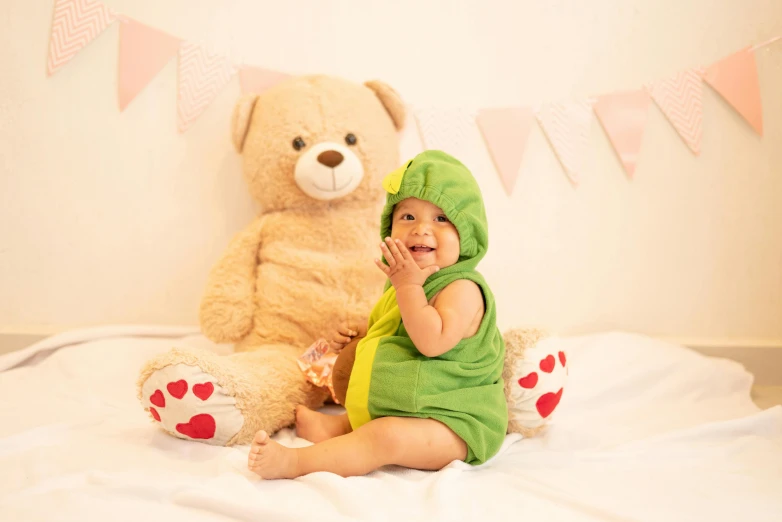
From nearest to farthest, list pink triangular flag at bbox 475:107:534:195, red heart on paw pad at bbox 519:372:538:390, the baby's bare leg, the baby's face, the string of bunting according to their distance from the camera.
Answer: the baby's bare leg < the baby's face < red heart on paw pad at bbox 519:372:538:390 < the string of bunting < pink triangular flag at bbox 475:107:534:195

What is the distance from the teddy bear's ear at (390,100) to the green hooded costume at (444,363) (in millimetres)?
499

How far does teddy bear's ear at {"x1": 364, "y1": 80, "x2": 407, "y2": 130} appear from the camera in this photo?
1.55 m

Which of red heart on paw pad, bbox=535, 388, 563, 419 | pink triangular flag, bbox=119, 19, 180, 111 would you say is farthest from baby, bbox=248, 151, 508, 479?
pink triangular flag, bbox=119, 19, 180, 111

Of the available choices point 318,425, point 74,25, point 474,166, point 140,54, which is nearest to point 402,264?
point 318,425

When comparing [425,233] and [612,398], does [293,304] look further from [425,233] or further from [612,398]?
[612,398]

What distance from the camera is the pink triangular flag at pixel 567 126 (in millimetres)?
A: 1699

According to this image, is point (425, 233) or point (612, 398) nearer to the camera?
point (425, 233)

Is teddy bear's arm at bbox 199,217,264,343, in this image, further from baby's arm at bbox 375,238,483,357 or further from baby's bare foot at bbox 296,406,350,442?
baby's arm at bbox 375,238,483,357

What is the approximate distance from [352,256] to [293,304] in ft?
0.58

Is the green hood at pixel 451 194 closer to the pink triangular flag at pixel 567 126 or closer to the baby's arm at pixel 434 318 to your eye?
the baby's arm at pixel 434 318

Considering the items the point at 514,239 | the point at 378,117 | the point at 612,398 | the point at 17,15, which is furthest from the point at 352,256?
the point at 17,15

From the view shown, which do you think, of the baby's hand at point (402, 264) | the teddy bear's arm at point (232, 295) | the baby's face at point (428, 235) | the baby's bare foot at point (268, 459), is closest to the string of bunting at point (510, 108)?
the teddy bear's arm at point (232, 295)

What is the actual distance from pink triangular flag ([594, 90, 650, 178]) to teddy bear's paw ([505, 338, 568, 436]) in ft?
2.63

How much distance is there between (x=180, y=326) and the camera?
5.49ft
